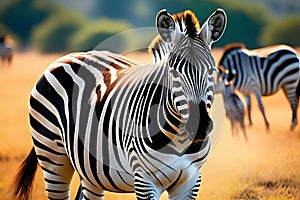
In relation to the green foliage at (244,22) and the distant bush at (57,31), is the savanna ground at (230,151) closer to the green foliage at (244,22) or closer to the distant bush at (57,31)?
the distant bush at (57,31)

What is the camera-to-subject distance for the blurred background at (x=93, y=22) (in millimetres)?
6844

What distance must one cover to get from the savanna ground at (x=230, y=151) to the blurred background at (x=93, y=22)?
185 millimetres

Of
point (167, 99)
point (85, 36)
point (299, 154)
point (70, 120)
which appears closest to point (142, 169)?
point (167, 99)

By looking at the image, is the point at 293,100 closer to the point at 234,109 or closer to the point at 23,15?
the point at 234,109

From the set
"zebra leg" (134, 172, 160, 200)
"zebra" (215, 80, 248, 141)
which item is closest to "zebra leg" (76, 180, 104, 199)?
"zebra leg" (134, 172, 160, 200)

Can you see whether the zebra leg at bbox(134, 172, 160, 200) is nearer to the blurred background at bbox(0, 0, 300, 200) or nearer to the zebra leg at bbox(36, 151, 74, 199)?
the zebra leg at bbox(36, 151, 74, 199)

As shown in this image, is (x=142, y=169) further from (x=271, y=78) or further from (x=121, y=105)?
A: (x=271, y=78)

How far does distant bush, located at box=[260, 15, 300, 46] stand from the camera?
275 inches

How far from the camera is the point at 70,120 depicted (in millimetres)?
4082

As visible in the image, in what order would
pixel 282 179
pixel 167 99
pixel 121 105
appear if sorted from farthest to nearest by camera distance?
pixel 282 179 < pixel 121 105 < pixel 167 99

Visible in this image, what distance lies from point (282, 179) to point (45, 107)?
7.39 feet

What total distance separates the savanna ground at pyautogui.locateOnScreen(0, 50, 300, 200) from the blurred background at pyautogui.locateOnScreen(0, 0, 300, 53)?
0.61 feet

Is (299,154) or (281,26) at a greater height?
(281,26)

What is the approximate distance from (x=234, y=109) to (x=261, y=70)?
1.77ft
